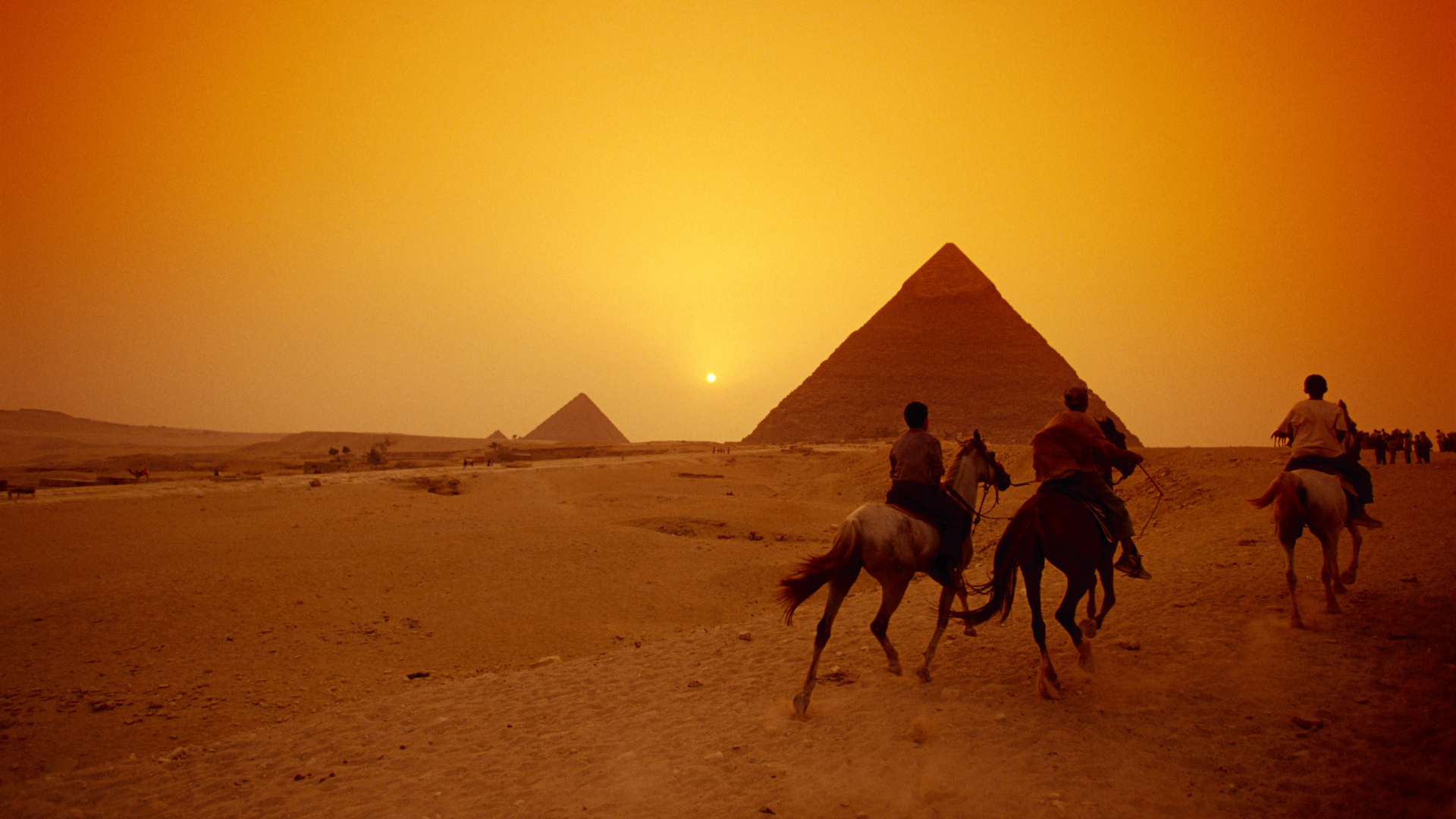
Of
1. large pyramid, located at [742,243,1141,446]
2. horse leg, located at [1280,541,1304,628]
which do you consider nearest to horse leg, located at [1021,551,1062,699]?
horse leg, located at [1280,541,1304,628]

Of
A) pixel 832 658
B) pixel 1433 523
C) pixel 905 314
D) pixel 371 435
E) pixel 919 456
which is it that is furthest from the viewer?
pixel 371 435

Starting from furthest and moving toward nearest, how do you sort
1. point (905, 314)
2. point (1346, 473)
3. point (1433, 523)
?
point (905, 314) → point (1433, 523) → point (1346, 473)

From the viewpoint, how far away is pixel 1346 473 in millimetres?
6523

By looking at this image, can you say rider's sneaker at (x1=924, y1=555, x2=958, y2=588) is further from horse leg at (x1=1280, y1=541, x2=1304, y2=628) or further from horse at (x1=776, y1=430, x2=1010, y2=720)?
horse leg at (x1=1280, y1=541, x2=1304, y2=628)

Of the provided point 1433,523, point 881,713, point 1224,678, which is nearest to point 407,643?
point 881,713

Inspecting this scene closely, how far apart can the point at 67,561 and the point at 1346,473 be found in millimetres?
15482

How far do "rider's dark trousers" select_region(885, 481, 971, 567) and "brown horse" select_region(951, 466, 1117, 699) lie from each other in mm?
296

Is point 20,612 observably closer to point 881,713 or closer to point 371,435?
point 881,713

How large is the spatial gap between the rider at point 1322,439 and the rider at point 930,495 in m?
3.27

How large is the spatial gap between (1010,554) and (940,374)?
71.5 metres

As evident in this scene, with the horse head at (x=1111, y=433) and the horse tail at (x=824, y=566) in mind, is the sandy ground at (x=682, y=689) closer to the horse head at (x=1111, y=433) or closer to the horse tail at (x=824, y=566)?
the horse tail at (x=824, y=566)

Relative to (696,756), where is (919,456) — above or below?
above

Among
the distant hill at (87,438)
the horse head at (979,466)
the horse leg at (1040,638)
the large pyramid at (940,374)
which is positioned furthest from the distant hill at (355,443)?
the horse leg at (1040,638)

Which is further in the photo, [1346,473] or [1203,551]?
[1203,551]
